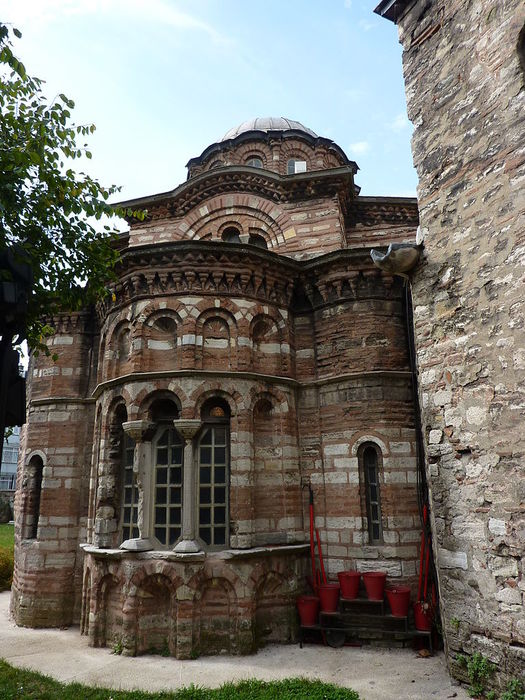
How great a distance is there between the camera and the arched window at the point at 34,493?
1129 centimetres

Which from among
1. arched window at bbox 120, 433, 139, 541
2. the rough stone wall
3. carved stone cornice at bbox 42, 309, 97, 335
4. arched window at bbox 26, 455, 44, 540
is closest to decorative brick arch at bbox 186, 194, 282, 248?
carved stone cornice at bbox 42, 309, 97, 335

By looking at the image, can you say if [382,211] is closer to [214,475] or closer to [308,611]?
[214,475]

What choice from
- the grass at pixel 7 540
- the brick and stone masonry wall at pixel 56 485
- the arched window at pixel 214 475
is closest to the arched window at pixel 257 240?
the brick and stone masonry wall at pixel 56 485

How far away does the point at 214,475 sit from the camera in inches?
358

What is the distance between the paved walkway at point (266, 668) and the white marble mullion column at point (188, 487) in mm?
1693

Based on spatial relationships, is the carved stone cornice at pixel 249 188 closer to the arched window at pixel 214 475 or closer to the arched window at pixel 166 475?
the arched window at pixel 214 475

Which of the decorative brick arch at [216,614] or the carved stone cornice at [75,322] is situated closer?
the decorative brick arch at [216,614]

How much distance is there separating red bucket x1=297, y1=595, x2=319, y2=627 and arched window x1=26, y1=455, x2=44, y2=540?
6.17 m

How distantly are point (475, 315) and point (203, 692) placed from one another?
229 inches

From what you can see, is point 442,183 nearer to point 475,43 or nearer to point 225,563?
point 475,43

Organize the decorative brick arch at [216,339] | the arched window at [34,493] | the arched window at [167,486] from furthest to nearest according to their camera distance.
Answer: the arched window at [34,493], the decorative brick arch at [216,339], the arched window at [167,486]

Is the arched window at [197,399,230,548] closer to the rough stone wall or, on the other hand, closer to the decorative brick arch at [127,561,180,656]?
the decorative brick arch at [127,561,180,656]

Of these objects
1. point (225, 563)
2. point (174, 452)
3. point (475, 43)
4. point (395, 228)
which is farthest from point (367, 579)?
point (395, 228)

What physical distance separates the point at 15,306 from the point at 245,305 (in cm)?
673
